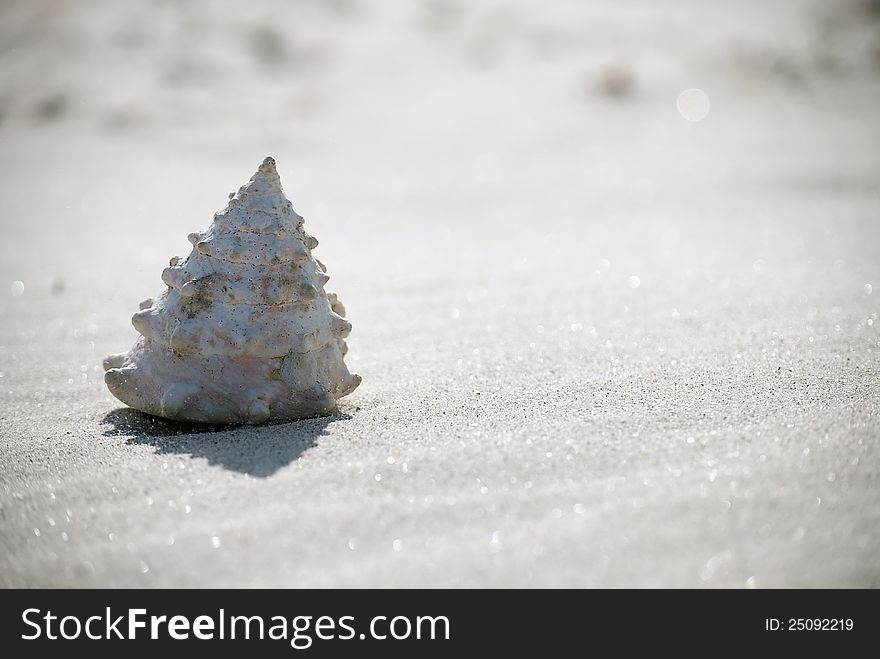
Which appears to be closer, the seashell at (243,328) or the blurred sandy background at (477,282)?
the blurred sandy background at (477,282)

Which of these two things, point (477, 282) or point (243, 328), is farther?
point (477, 282)

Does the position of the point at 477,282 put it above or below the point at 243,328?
above
